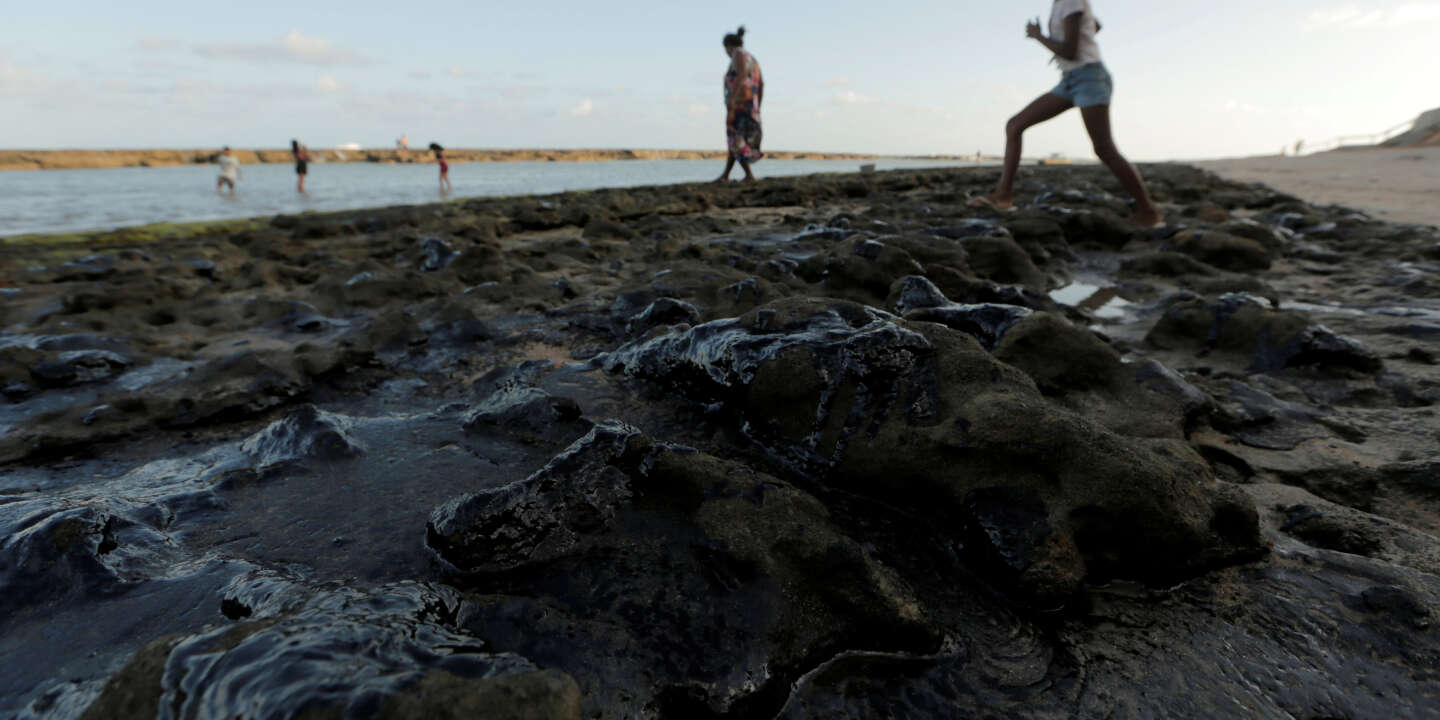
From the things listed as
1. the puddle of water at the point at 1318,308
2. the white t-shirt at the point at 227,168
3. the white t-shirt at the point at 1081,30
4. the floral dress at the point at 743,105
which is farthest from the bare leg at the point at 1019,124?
the white t-shirt at the point at 227,168

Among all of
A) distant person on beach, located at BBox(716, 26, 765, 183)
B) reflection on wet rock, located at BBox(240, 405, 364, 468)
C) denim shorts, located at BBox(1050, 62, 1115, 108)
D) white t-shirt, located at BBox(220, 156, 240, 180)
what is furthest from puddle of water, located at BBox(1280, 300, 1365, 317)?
white t-shirt, located at BBox(220, 156, 240, 180)

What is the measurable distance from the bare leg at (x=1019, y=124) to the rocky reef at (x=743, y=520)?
3388mm

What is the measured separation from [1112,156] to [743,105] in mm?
7457

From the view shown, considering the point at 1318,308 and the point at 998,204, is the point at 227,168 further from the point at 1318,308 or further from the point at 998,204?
the point at 1318,308

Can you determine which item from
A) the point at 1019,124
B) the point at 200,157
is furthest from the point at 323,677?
the point at 200,157

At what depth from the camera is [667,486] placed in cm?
147

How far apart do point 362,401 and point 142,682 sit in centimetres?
174

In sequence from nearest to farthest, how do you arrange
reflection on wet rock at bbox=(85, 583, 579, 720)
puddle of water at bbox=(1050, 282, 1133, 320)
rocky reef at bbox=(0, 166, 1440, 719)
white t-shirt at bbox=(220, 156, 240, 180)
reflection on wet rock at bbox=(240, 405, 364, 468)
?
reflection on wet rock at bbox=(85, 583, 579, 720) → rocky reef at bbox=(0, 166, 1440, 719) → reflection on wet rock at bbox=(240, 405, 364, 468) → puddle of water at bbox=(1050, 282, 1133, 320) → white t-shirt at bbox=(220, 156, 240, 180)

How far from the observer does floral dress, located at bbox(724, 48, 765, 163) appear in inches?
451

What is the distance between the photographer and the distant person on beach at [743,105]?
11367mm

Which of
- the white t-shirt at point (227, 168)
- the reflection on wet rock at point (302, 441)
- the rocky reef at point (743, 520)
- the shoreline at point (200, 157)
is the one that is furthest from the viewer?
the shoreline at point (200, 157)

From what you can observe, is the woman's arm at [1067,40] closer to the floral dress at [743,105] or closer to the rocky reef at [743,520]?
the rocky reef at [743,520]

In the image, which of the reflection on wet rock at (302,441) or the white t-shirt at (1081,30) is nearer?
the reflection on wet rock at (302,441)

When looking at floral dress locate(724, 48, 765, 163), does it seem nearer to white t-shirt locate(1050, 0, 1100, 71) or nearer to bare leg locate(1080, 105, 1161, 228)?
white t-shirt locate(1050, 0, 1100, 71)
